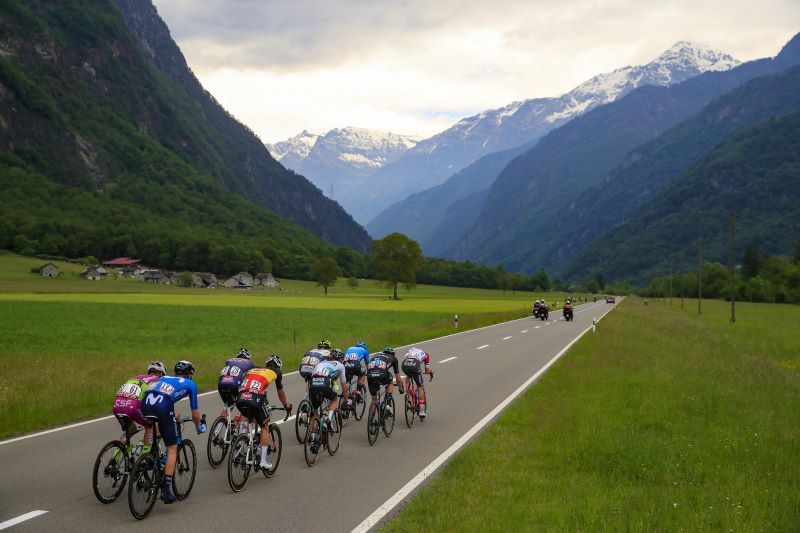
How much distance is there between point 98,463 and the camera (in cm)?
731

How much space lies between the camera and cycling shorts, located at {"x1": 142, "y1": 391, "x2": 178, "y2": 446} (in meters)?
7.35

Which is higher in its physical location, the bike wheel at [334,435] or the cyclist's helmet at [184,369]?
the cyclist's helmet at [184,369]

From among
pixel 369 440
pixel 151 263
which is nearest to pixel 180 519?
pixel 369 440

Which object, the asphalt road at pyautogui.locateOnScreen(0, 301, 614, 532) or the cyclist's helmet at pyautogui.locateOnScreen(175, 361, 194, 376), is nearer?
the asphalt road at pyautogui.locateOnScreen(0, 301, 614, 532)

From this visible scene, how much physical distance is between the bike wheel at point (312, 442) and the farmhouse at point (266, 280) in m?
131

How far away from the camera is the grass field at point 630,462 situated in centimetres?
714

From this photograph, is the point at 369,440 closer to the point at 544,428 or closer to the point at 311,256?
the point at 544,428

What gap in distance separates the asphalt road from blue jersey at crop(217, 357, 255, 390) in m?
1.27

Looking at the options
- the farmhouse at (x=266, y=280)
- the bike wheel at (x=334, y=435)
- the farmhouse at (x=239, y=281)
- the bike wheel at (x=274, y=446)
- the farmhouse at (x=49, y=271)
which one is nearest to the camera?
the bike wheel at (x=274, y=446)

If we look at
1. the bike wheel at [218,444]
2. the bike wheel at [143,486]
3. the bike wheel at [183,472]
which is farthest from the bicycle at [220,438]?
the bike wheel at [143,486]

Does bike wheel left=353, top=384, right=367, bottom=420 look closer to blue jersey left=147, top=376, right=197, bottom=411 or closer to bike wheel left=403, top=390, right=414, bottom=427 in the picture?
bike wheel left=403, top=390, right=414, bottom=427

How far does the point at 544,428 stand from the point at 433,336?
22.9 m

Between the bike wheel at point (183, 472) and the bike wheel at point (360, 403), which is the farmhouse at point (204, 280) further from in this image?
the bike wheel at point (183, 472)

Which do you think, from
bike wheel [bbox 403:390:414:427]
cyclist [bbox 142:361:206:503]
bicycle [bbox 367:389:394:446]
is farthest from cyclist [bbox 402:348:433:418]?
cyclist [bbox 142:361:206:503]
